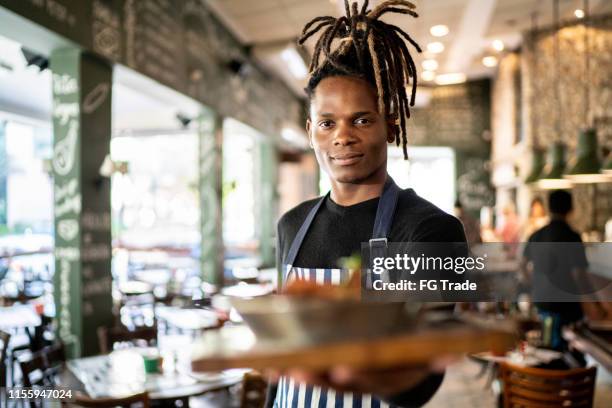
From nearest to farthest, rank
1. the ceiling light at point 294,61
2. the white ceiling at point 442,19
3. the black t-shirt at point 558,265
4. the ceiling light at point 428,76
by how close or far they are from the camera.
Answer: the black t-shirt at point 558,265, the white ceiling at point 442,19, the ceiling light at point 294,61, the ceiling light at point 428,76

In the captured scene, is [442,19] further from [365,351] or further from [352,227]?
[365,351]

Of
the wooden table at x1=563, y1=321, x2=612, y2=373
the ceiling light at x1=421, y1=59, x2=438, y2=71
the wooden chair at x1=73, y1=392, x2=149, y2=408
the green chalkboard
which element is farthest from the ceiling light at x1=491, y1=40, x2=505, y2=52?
the wooden chair at x1=73, y1=392, x2=149, y2=408

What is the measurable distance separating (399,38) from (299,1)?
5110 mm

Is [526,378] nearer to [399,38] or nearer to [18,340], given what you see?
[399,38]

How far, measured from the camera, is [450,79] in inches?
437

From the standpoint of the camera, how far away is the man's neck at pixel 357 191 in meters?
1.19

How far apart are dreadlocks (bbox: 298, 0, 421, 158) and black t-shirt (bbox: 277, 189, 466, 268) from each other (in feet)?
0.60

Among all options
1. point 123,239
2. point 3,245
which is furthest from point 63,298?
point 123,239

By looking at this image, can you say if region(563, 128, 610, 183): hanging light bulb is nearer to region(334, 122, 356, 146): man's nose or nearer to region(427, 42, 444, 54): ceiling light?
region(427, 42, 444, 54): ceiling light

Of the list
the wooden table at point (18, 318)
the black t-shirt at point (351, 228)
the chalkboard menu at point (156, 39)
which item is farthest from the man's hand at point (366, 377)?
the chalkboard menu at point (156, 39)

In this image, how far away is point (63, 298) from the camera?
162 inches

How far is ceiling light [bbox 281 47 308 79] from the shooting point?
751cm

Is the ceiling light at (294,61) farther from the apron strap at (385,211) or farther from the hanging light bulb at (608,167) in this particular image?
the apron strap at (385,211)

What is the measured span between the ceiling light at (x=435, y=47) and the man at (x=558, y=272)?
504 centimetres
